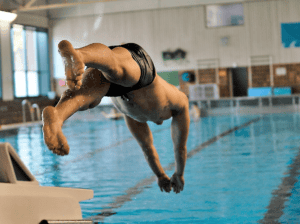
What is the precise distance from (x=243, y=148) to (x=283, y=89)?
525 inches

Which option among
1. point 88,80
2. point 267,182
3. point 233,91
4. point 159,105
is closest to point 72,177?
point 267,182

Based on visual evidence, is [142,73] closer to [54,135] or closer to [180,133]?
[54,135]

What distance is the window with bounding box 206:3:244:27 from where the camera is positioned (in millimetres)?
20391

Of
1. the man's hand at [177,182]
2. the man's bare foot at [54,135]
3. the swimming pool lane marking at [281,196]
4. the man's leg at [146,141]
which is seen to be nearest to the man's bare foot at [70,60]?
the man's bare foot at [54,135]

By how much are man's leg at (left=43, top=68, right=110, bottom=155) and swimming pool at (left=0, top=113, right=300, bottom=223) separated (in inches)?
69.1

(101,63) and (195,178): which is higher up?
(101,63)

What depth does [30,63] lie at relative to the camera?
19.7 metres

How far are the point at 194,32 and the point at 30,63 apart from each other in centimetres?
838

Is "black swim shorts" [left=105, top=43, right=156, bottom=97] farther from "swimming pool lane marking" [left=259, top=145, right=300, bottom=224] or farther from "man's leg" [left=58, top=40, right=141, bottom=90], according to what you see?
"swimming pool lane marking" [left=259, top=145, right=300, bottom=224]

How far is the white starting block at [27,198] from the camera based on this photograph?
1.59 metres

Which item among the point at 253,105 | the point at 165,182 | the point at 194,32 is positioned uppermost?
the point at 194,32

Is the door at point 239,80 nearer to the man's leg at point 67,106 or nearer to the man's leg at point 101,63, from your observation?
the man's leg at point 101,63

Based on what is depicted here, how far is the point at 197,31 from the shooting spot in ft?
68.8

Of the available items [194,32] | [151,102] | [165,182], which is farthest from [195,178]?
[194,32]
